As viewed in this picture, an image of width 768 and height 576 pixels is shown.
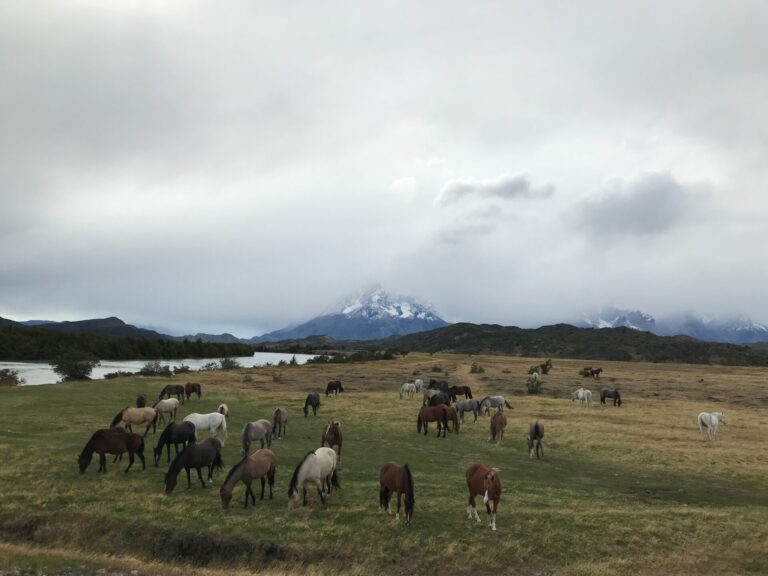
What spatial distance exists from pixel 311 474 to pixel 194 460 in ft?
14.1

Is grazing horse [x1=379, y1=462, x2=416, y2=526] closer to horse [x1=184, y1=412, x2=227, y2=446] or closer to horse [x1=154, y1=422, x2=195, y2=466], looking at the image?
horse [x1=154, y1=422, x2=195, y2=466]

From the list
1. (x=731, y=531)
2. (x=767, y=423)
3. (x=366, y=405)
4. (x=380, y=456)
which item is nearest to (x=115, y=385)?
(x=366, y=405)

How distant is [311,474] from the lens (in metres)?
15.8

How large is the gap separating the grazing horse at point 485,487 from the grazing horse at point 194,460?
8812mm

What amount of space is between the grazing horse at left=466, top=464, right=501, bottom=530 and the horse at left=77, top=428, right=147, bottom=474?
12.4m

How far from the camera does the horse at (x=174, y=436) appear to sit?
Result: 20.0 meters

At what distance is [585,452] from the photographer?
27000 millimetres

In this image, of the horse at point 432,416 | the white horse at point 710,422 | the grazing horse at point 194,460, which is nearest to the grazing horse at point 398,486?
the grazing horse at point 194,460

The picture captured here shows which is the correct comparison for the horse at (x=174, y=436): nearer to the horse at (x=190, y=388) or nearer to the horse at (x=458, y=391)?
the horse at (x=190, y=388)

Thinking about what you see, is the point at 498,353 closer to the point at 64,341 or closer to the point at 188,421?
the point at 64,341

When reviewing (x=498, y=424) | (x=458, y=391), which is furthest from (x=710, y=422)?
(x=458, y=391)

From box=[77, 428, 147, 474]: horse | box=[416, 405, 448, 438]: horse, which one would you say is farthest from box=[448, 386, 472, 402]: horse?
box=[77, 428, 147, 474]: horse

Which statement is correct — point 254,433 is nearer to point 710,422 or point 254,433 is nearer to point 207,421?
point 207,421

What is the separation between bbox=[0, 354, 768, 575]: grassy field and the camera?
1289cm
